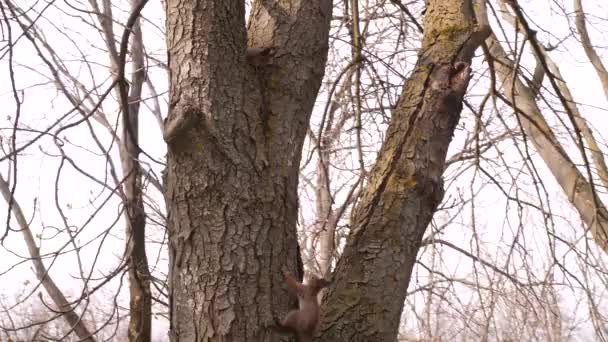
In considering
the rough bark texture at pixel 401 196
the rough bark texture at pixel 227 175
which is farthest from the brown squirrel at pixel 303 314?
the rough bark texture at pixel 401 196

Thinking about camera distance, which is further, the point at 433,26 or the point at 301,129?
the point at 433,26

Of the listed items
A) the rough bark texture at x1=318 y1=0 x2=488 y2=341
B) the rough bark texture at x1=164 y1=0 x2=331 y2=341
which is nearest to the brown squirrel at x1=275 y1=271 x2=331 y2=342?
the rough bark texture at x1=164 y1=0 x2=331 y2=341

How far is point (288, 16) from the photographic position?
6.25 feet

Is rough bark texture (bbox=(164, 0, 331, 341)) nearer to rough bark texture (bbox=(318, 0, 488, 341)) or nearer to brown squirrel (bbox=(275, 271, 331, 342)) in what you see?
brown squirrel (bbox=(275, 271, 331, 342))

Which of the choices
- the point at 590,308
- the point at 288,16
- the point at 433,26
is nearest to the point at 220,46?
the point at 288,16

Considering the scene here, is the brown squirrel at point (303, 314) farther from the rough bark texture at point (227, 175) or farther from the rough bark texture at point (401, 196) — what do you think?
the rough bark texture at point (401, 196)

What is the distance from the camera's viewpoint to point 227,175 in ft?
5.16

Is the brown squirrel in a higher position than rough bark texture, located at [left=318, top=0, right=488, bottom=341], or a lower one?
lower

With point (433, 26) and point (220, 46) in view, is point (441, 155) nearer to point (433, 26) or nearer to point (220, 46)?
point (433, 26)

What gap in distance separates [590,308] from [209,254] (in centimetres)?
178

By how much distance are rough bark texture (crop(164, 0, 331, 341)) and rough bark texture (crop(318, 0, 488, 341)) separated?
19 cm

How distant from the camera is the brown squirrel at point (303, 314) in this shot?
1.53m

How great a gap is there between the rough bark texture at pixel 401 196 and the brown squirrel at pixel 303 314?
15cm

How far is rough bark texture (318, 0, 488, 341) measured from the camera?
5.56 ft
